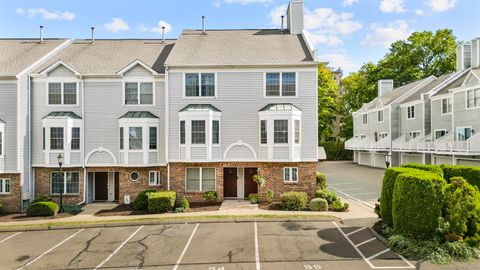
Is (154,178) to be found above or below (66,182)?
above

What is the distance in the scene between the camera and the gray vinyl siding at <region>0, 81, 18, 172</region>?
1950cm

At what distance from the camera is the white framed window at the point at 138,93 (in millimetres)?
20828

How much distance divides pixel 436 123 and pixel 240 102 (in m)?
22.7

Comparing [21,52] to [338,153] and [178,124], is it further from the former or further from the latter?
[338,153]

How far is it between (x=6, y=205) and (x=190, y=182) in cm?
1148

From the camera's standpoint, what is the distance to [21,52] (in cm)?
2295

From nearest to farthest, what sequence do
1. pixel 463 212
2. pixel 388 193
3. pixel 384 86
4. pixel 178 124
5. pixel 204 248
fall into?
pixel 463 212 < pixel 204 248 < pixel 388 193 < pixel 178 124 < pixel 384 86

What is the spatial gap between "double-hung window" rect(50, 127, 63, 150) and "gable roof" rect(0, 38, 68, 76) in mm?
4204

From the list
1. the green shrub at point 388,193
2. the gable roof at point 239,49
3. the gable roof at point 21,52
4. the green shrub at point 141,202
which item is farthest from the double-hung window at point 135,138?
the green shrub at point 388,193

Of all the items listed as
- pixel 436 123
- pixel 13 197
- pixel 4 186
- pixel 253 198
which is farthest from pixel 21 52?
pixel 436 123

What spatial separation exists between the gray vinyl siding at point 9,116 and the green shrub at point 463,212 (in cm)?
2333

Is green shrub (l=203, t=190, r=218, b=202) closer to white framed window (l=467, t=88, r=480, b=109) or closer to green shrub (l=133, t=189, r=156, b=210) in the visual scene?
green shrub (l=133, t=189, r=156, b=210)

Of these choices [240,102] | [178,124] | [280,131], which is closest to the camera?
[280,131]

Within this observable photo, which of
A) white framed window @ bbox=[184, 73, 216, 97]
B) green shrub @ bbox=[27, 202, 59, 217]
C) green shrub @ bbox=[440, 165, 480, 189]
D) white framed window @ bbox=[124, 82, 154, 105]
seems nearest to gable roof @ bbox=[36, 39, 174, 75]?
white framed window @ bbox=[124, 82, 154, 105]
